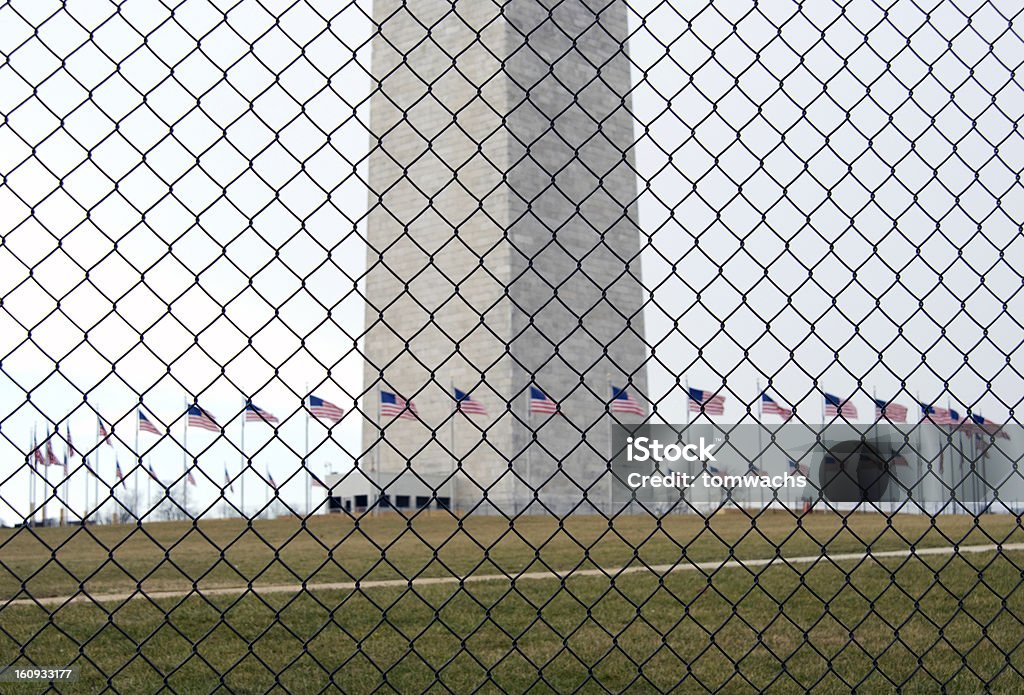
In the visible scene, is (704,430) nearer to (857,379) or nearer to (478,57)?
(478,57)

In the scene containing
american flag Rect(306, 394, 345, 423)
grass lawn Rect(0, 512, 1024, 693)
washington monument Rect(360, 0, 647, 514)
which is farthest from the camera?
washington monument Rect(360, 0, 647, 514)

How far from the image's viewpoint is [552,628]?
12.8 ft

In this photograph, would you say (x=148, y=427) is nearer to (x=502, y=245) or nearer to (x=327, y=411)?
(x=327, y=411)

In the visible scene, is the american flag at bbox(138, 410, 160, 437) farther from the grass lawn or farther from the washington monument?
the grass lawn

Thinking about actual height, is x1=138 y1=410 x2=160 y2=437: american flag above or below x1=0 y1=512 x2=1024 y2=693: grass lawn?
above

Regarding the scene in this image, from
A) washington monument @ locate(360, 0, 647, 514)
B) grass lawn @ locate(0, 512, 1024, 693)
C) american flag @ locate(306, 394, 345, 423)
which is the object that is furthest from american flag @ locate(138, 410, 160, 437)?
grass lawn @ locate(0, 512, 1024, 693)

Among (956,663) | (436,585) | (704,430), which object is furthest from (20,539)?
(704,430)

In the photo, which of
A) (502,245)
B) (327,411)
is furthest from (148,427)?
(502,245)

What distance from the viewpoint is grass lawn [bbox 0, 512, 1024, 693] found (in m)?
5.42

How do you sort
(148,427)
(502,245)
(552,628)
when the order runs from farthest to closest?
1. (502,245)
2. (148,427)
3. (552,628)

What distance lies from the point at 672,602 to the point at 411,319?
26.4 m

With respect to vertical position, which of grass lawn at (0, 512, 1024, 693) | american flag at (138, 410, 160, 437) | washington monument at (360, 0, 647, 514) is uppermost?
washington monument at (360, 0, 647, 514)

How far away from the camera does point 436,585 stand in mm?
11320

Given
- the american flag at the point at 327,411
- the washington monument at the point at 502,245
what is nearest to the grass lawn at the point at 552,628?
the american flag at the point at 327,411
